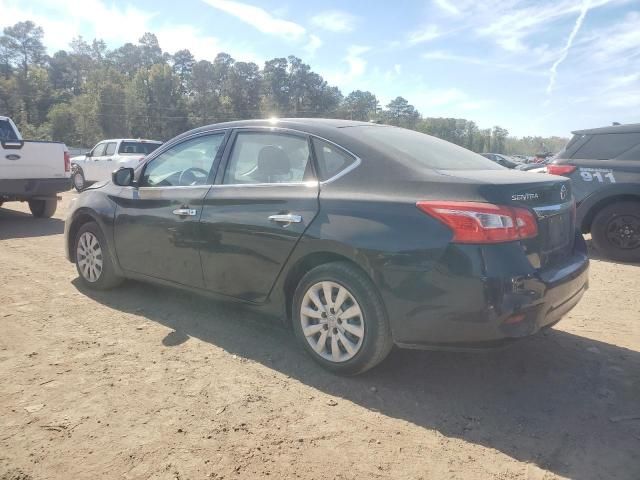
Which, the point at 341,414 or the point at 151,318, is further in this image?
the point at 151,318

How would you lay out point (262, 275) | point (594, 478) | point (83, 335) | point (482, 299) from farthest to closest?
1. point (83, 335)
2. point (262, 275)
3. point (482, 299)
4. point (594, 478)

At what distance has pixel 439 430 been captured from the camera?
8.43 feet

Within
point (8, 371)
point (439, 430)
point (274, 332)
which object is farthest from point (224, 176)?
point (439, 430)

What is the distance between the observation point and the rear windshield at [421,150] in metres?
3.07

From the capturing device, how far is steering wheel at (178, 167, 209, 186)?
3842 mm

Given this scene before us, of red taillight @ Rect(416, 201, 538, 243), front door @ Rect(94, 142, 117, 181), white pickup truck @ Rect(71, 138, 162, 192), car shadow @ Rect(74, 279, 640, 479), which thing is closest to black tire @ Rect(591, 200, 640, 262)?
car shadow @ Rect(74, 279, 640, 479)

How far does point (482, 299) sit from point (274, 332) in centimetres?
182

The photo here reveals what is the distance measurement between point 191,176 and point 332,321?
69.7 inches

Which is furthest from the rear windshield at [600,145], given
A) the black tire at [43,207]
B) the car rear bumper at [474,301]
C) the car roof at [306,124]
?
the black tire at [43,207]

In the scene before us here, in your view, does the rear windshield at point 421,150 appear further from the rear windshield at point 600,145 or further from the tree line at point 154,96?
the tree line at point 154,96

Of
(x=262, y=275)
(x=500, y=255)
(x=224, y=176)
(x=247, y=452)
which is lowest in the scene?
(x=247, y=452)

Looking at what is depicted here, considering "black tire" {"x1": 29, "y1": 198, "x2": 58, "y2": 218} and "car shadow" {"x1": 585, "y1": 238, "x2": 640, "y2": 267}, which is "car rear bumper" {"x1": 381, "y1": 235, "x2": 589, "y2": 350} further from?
"black tire" {"x1": 29, "y1": 198, "x2": 58, "y2": 218}

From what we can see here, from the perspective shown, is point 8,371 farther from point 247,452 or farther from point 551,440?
point 551,440

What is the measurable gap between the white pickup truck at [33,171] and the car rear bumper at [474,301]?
8172 millimetres
